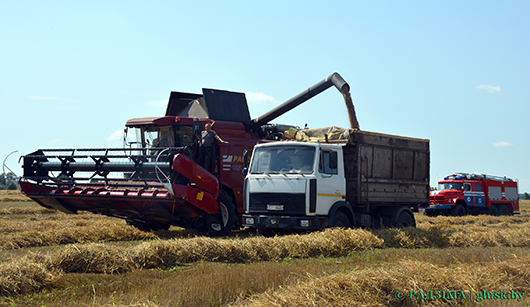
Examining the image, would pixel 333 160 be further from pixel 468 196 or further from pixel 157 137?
pixel 468 196

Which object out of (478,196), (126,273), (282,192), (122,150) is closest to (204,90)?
(122,150)

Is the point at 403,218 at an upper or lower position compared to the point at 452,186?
lower

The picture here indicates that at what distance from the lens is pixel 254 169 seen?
43.4 ft

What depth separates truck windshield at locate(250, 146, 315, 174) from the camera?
495 inches

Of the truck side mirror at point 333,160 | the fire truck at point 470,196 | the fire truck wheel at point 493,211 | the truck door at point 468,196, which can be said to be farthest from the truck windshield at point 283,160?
the fire truck wheel at point 493,211

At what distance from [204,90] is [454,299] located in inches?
450

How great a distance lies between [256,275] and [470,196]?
26.1 metres

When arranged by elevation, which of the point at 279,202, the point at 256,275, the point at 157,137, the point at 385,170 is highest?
the point at 157,137

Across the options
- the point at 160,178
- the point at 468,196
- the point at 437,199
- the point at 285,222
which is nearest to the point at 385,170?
the point at 285,222

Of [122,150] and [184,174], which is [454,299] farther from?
[122,150]

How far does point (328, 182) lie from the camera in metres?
12.7

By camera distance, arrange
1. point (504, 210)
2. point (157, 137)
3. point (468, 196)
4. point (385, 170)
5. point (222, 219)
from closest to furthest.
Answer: point (222, 219) → point (385, 170) → point (157, 137) → point (468, 196) → point (504, 210)

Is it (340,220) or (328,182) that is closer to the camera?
(328,182)

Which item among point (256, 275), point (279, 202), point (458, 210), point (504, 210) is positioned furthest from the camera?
point (504, 210)
